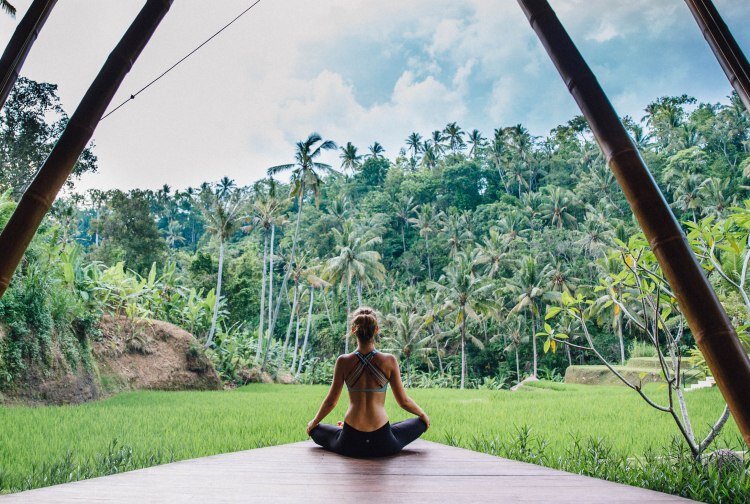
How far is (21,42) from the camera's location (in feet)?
6.25

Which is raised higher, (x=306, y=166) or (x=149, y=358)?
(x=306, y=166)

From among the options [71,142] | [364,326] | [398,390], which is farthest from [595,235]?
[71,142]

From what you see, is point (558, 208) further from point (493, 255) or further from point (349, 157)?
point (349, 157)

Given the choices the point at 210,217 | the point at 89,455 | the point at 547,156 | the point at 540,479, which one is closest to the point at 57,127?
the point at 210,217

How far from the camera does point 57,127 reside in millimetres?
14234

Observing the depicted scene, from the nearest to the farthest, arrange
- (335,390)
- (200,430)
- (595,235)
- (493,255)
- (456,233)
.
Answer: (335,390) < (200,430) < (595,235) < (493,255) < (456,233)

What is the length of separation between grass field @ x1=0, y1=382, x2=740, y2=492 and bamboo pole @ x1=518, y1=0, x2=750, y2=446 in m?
2.44

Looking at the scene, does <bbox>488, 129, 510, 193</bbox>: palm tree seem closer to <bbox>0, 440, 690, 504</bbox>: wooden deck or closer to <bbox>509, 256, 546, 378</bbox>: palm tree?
<bbox>509, 256, 546, 378</bbox>: palm tree

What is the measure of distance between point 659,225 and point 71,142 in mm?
2068

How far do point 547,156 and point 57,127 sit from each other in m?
43.3

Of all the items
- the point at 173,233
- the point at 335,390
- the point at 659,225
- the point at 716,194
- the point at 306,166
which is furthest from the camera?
the point at 173,233

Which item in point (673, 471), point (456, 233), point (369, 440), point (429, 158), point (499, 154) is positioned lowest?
point (673, 471)

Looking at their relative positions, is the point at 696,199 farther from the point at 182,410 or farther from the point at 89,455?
the point at 89,455

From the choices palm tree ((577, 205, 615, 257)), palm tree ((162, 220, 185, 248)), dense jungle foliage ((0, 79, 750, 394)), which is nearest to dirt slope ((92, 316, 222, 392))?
dense jungle foliage ((0, 79, 750, 394))
